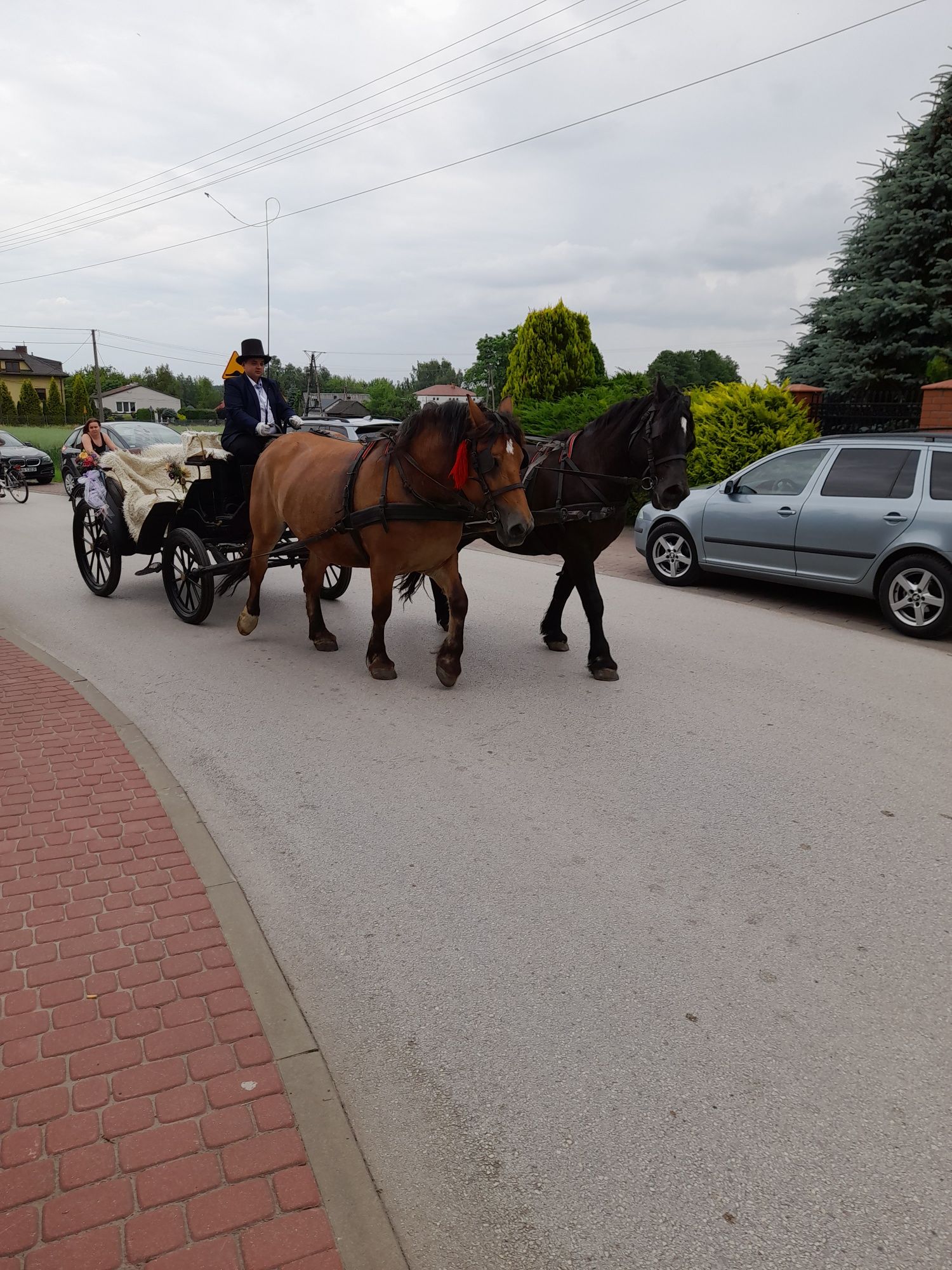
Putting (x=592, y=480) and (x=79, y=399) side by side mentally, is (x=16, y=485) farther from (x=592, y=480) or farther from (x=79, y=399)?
(x=79, y=399)

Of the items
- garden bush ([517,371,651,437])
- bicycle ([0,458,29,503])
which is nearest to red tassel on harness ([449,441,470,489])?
garden bush ([517,371,651,437])

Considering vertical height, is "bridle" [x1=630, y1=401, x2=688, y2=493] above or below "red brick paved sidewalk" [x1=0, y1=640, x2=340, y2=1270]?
above

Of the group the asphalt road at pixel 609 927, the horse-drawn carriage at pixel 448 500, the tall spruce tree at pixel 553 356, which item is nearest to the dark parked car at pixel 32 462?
the tall spruce tree at pixel 553 356

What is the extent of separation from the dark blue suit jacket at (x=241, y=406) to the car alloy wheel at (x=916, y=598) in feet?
19.9

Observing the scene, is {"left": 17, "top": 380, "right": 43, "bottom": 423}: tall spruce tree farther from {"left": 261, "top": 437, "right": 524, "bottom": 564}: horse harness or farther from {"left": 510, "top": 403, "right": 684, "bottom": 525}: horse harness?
{"left": 510, "top": 403, "right": 684, "bottom": 525}: horse harness

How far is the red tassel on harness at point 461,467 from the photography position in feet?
18.4

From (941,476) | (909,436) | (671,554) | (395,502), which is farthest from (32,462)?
(941,476)

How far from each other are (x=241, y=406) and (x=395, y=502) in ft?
8.21

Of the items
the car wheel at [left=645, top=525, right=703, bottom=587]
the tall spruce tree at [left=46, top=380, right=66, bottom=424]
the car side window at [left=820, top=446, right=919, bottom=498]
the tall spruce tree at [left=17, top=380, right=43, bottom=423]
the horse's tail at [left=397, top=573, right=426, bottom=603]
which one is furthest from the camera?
the tall spruce tree at [left=46, top=380, right=66, bottom=424]

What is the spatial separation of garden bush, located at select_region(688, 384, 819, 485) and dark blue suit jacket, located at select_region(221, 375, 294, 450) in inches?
291

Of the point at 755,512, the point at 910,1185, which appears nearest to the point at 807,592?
the point at 755,512

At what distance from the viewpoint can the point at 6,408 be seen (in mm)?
80938

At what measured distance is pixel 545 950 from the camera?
3316 millimetres

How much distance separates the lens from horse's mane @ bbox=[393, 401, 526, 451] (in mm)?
5629
